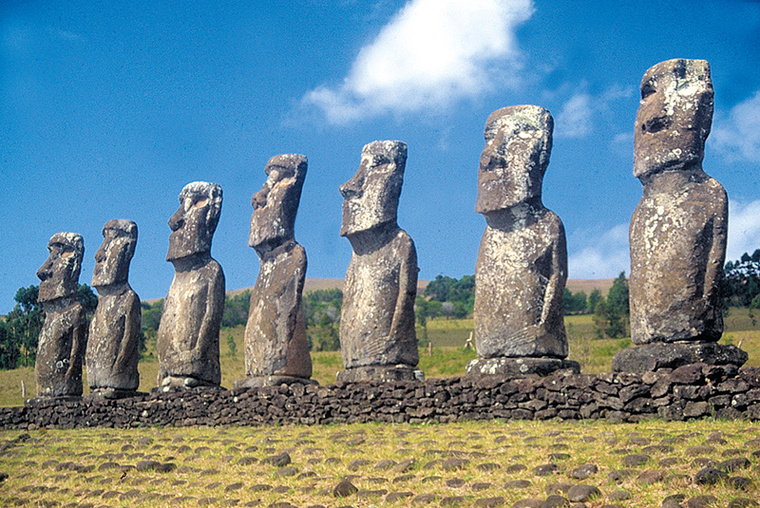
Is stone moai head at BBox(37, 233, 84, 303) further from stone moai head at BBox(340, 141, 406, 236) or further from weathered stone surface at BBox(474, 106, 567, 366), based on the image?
weathered stone surface at BBox(474, 106, 567, 366)

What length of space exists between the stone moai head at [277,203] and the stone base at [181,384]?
→ 2.72 m

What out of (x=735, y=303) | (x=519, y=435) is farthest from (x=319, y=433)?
(x=735, y=303)

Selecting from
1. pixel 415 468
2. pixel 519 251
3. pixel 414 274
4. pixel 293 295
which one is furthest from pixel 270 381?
pixel 415 468

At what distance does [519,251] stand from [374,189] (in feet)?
9.43

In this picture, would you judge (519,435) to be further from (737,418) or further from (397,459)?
(737,418)

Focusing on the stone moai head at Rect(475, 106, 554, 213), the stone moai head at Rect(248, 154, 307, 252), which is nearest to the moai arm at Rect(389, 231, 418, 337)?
the stone moai head at Rect(475, 106, 554, 213)

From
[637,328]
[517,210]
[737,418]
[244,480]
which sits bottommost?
[244,480]

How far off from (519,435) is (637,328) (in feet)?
7.95

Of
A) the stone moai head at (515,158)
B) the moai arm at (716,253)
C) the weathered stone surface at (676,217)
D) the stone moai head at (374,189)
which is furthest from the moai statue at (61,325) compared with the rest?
the moai arm at (716,253)

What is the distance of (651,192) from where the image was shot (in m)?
11.2

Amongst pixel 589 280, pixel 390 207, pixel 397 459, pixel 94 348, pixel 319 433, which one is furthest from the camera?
pixel 589 280

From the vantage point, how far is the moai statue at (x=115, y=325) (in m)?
17.2

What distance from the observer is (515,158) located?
40.8 feet

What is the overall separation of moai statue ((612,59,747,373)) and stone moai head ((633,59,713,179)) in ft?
0.04
